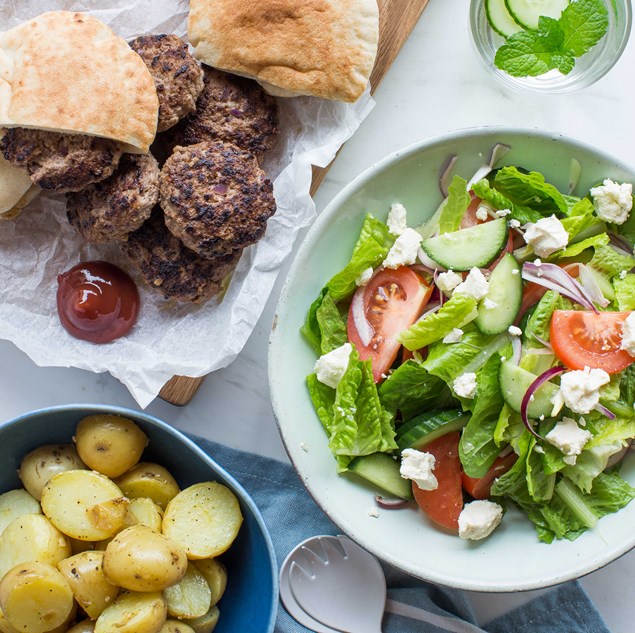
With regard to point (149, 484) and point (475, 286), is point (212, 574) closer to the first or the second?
point (149, 484)

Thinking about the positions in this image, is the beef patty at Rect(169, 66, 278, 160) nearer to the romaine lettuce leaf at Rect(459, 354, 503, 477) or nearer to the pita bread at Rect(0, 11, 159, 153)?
the pita bread at Rect(0, 11, 159, 153)

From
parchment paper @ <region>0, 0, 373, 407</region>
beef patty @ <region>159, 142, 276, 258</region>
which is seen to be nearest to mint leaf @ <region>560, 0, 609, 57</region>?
parchment paper @ <region>0, 0, 373, 407</region>

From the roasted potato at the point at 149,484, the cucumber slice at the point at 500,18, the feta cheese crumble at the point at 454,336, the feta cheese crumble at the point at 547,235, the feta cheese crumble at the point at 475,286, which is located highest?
the cucumber slice at the point at 500,18

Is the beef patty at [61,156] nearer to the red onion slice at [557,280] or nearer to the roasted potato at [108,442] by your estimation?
the roasted potato at [108,442]

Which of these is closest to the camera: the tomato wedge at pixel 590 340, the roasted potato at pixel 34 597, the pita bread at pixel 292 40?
the roasted potato at pixel 34 597

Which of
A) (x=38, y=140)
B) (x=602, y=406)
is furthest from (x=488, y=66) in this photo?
(x=38, y=140)

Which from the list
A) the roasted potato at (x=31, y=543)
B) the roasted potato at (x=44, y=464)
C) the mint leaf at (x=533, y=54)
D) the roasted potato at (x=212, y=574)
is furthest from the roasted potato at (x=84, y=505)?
the mint leaf at (x=533, y=54)

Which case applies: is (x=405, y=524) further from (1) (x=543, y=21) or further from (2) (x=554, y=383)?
(1) (x=543, y=21)
